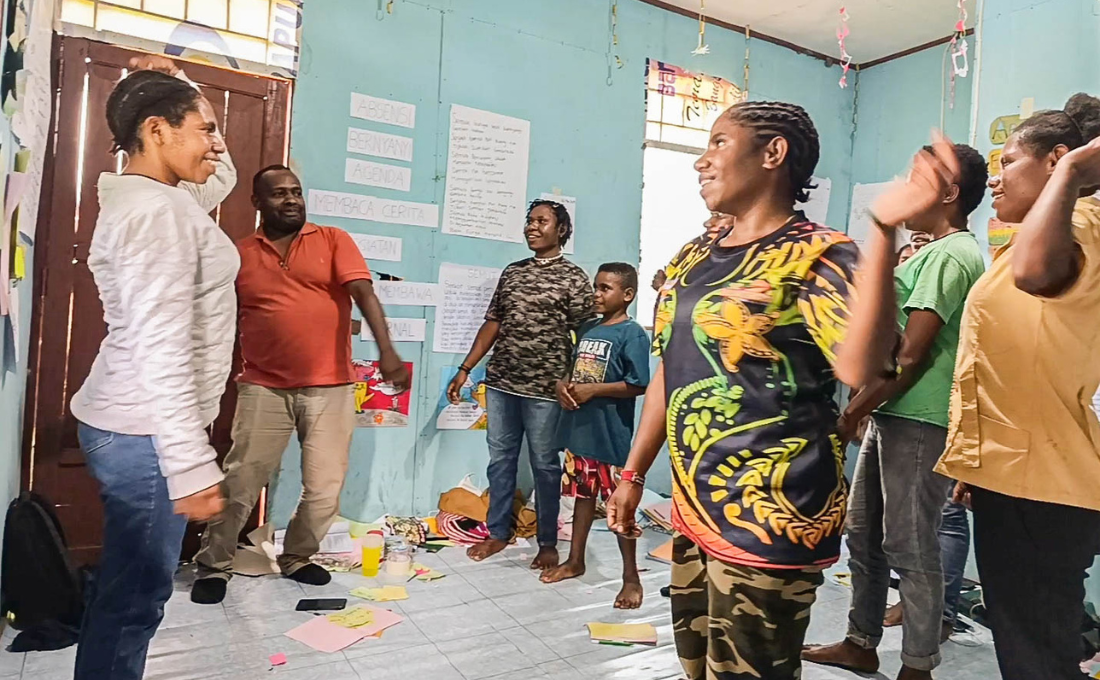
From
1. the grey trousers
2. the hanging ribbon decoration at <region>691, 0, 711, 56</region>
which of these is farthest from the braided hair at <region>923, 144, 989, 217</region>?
the hanging ribbon decoration at <region>691, 0, 711, 56</region>

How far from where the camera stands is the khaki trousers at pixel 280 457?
2686 millimetres

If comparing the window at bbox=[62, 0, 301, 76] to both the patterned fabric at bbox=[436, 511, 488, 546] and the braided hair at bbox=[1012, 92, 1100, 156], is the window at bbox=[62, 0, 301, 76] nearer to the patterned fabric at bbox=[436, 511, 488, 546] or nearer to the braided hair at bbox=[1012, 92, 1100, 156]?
the patterned fabric at bbox=[436, 511, 488, 546]

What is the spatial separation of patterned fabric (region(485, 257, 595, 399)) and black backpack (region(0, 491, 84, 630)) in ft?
5.39

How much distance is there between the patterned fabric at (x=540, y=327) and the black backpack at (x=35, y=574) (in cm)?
164

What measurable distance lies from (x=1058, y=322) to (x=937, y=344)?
587 mm

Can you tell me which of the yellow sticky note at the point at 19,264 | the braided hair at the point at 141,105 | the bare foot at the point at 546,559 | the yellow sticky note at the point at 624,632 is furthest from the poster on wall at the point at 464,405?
the braided hair at the point at 141,105

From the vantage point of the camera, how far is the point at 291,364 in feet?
9.01

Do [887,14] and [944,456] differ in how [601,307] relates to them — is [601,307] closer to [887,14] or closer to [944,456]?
[944,456]

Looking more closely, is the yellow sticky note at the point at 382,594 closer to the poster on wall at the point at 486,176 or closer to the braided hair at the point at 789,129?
the poster on wall at the point at 486,176

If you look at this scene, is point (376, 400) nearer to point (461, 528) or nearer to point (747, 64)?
point (461, 528)

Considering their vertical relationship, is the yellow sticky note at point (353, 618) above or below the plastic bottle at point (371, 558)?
below

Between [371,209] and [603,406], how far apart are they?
1387mm

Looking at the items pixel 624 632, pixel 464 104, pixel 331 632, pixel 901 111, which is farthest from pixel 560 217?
pixel 901 111

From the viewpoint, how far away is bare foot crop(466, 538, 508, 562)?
3111mm
